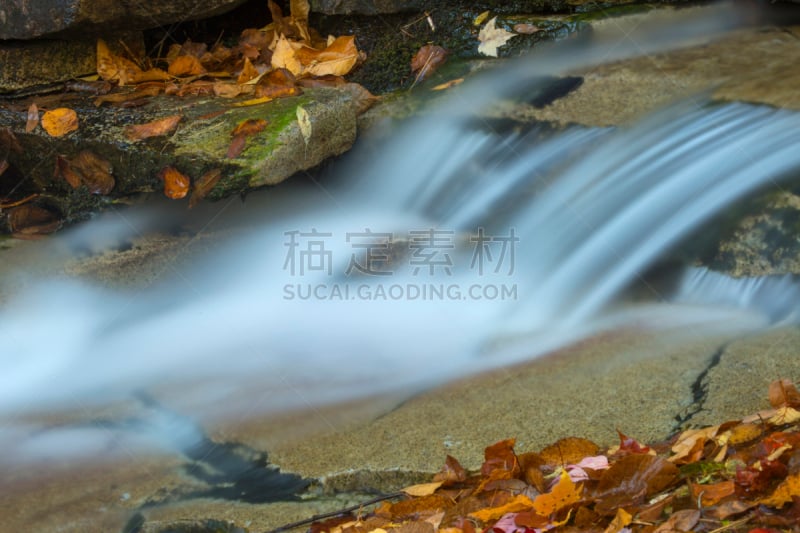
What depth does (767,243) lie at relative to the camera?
279 cm

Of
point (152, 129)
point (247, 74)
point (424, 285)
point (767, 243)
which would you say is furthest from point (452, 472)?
point (247, 74)

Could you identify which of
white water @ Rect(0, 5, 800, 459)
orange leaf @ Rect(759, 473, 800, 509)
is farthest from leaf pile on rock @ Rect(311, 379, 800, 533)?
white water @ Rect(0, 5, 800, 459)

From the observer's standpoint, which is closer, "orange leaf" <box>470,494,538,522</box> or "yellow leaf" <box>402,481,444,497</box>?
"orange leaf" <box>470,494,538,522</box>

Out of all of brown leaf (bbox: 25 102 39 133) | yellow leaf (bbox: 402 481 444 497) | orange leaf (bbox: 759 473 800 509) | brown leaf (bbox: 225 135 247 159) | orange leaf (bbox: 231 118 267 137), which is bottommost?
yellow leaf (bbox: 402 481 444 497)

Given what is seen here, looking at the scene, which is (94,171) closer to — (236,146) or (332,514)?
(236,146)

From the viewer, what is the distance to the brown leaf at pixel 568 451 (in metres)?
1.95

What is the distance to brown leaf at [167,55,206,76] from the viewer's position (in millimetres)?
4320

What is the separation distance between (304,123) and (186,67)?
3.49ft

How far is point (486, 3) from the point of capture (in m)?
4.23

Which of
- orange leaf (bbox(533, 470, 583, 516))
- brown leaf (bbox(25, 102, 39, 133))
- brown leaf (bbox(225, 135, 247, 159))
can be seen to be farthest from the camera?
brown leaf (bbox(25, 102, 39, 133))

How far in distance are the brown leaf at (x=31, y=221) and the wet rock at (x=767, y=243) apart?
2.51 m

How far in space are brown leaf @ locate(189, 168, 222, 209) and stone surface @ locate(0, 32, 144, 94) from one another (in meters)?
1.13

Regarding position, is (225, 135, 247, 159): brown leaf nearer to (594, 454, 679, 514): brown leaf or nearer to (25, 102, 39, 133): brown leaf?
(25, 102, 39, 133): brown leaf

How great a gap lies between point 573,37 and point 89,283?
2.26 meters
